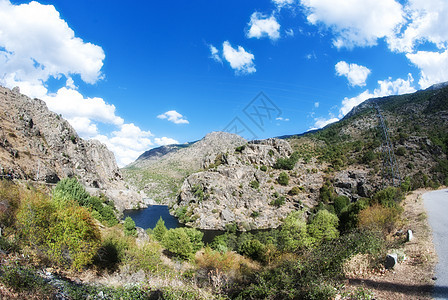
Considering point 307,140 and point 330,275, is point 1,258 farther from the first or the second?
point 307,140

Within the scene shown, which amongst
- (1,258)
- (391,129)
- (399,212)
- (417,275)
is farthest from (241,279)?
(391,129)

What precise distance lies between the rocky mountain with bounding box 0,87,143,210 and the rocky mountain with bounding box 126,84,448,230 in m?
36.7

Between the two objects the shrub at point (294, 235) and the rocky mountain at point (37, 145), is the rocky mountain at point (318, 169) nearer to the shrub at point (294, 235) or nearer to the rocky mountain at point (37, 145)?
the rocky mountain at point (37, 145)

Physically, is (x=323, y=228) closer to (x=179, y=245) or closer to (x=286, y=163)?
(x=179, y=245)

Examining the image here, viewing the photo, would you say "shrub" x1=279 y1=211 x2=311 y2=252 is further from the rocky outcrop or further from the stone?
the rocky outcrop

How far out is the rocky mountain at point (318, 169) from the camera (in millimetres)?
58844

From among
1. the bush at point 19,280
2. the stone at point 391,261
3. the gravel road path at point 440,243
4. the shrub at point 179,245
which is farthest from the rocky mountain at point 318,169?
the bush at point 19,280

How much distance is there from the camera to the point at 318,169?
81938 mm

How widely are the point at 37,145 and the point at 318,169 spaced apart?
86271 mm

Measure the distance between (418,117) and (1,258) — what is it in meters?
94.8

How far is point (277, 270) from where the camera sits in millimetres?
10570

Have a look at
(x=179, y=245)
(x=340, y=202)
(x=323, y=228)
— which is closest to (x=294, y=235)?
(x=323, y=228)

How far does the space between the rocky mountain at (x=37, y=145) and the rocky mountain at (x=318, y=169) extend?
3665 centimetres

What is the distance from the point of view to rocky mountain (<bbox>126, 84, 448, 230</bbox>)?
58.8 metres
